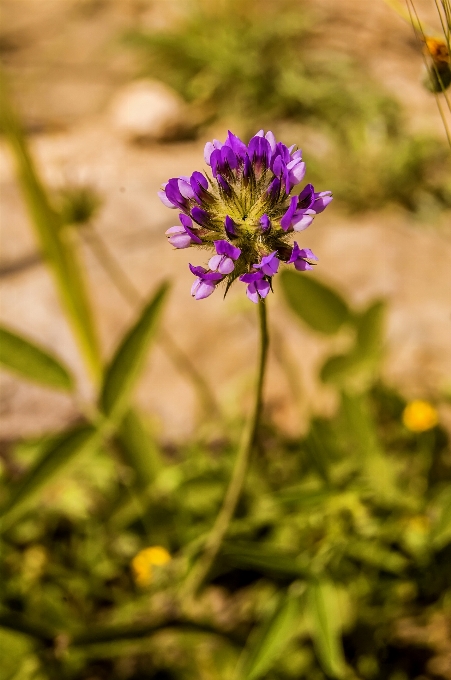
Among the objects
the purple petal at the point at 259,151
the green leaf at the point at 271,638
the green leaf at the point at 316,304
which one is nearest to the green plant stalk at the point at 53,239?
the green leaf at the point at 316,304

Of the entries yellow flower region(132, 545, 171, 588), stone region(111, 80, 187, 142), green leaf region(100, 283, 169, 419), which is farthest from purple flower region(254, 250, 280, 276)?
stone region(111, 80, 187, 142)

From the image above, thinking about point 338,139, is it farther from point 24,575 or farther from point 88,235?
point 24,575

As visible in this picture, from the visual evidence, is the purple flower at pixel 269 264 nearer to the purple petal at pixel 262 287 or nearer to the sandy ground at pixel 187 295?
the purple petal at pixel 262 287

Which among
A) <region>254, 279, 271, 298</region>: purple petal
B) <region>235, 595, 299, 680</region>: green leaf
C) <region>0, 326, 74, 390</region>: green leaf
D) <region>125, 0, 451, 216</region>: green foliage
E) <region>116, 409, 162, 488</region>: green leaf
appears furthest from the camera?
<region>125, 0, 451, 216</region>: green foliage

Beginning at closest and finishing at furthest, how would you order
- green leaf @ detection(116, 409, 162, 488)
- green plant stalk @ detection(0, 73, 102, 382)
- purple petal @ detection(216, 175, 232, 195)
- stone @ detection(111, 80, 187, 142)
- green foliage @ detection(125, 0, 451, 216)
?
purple petal @ detection(216, 175, 232, 195), green plant stalk @ detection(0, 73, 102, 382), green leaf @ detection(116, 409, 162, 488), green foliage @ detection(125, 0, 451, 216), stone @ detection(111, 80, 187, 142)

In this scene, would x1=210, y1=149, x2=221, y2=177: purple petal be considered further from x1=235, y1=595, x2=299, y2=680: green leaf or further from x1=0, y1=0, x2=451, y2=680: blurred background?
x1=235, y1=595, x2=299, y2=680: green leaf
